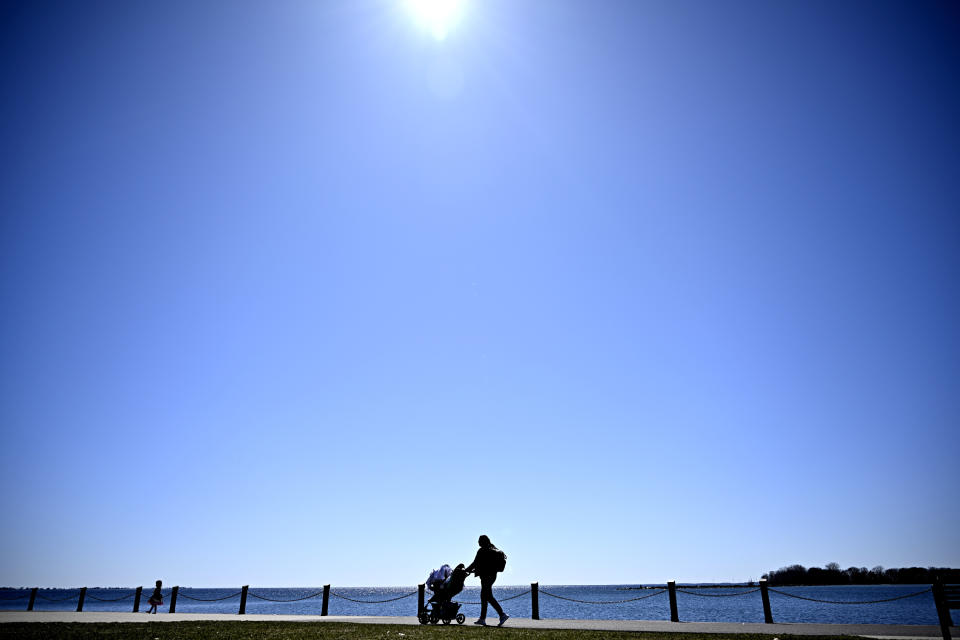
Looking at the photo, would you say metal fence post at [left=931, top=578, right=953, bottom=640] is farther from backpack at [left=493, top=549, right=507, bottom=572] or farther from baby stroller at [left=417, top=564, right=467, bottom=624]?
baby stroller at [left=417, top=564, right=467, bottom=624]

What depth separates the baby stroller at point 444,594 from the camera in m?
17.0

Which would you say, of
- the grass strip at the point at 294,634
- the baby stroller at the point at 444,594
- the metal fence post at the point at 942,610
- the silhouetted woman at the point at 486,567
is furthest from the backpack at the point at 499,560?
the metal fence post at the point at 942,610

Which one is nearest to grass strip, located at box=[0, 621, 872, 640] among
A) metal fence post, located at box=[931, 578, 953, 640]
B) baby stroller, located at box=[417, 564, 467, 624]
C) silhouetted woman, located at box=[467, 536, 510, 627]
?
metal fence post, located at box=[931, 578, 953, 640]

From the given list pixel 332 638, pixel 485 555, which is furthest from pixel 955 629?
pixel 332 638

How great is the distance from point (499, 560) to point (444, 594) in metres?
2.15

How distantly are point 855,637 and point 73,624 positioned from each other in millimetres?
18268

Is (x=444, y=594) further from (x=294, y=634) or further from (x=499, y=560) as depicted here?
(x=294, y=634)

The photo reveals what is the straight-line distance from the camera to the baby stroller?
17000 mm

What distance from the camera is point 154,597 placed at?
85.0 feet

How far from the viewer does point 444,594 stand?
17.2m

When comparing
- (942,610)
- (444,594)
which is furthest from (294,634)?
(942,610)

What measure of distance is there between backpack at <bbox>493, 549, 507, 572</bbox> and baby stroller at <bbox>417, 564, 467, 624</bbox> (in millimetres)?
1225

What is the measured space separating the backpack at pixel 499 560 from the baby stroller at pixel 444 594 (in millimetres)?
1225

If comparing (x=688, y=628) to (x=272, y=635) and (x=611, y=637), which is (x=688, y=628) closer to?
(x=611, y=637)
